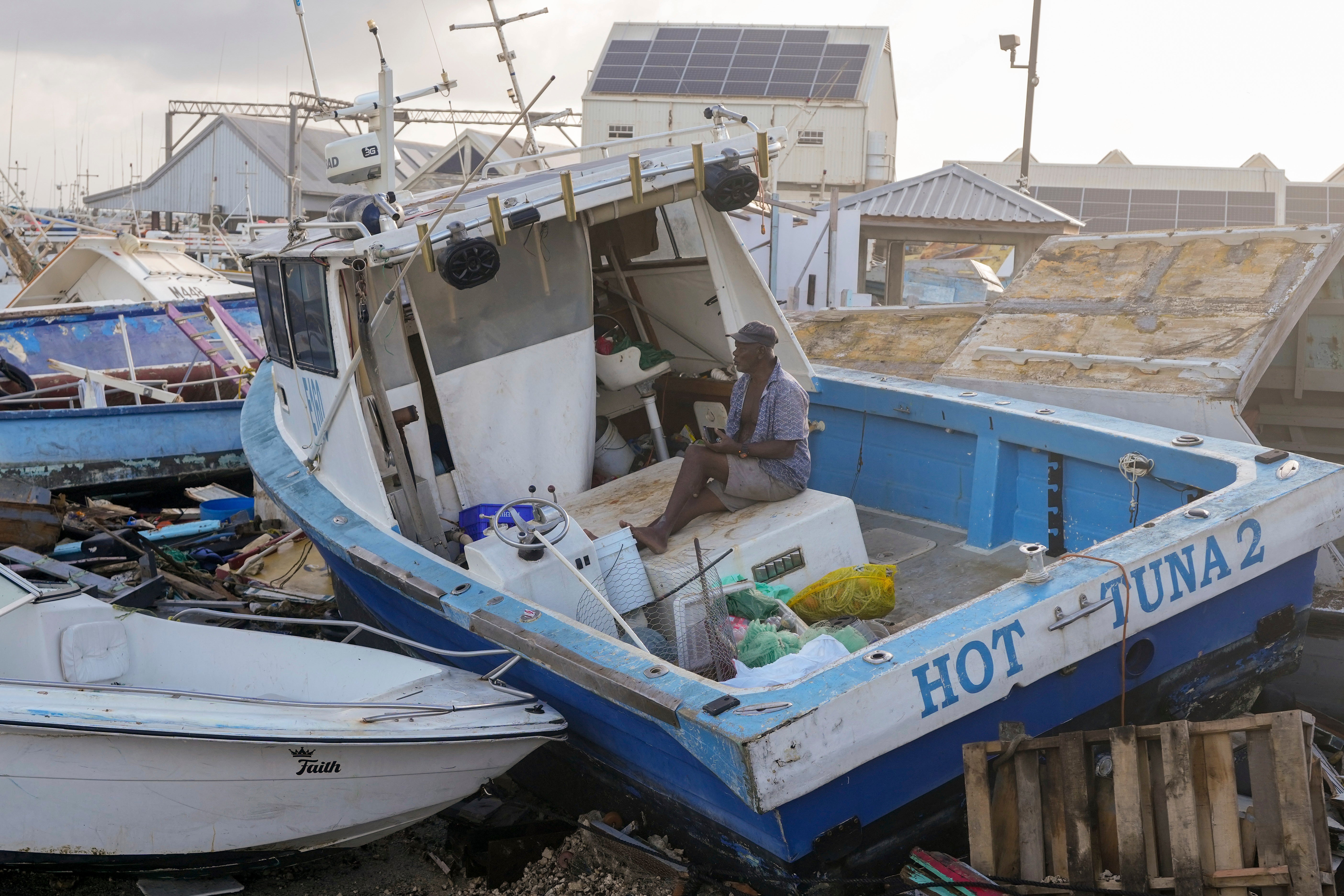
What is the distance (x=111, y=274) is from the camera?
15.1 meters

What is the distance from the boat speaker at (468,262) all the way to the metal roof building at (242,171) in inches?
1495

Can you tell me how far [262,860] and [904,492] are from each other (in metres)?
3.55

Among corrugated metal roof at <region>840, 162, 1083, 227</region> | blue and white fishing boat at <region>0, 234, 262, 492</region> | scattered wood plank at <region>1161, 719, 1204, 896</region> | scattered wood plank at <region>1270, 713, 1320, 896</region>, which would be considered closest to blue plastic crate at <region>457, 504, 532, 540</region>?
scattered wood plank at <region>1161, 719, 1204, 896</region>

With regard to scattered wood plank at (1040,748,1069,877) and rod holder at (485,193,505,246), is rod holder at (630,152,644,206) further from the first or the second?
scattered wood plank at (1040,748,1069,877)

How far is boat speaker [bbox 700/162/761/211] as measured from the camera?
16.5ft

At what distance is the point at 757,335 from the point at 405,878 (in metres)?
2.64

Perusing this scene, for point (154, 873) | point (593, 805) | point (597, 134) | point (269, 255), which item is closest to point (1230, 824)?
point (593, 805)

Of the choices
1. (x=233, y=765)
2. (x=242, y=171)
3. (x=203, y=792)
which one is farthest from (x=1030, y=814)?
(x=242, y=171)

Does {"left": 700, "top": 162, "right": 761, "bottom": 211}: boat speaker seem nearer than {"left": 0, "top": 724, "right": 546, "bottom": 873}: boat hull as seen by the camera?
No

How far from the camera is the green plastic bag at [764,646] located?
12.5ft

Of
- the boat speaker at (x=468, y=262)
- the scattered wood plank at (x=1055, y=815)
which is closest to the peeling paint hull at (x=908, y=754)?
the scattered wood plank at (x=1055, y=815)

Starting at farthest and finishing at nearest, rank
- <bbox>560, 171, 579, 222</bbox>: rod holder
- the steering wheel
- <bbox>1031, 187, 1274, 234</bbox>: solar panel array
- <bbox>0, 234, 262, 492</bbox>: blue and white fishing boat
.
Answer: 1. <bbox>1031, 187, 1274, 234</bbox>: solar panel array
2. <bbox>0, 234, 262, 492</bbox>: blue and white fishing boat
3. <bbox>560, 171, 579, 222</bbox>: rod holder
4. the steering wheel

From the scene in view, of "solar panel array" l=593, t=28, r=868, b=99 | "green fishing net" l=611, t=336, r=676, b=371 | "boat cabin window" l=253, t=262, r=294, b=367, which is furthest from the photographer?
"solar panel array" l=593, t=28, r=868, b=99

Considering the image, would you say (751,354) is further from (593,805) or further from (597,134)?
(597,134)
